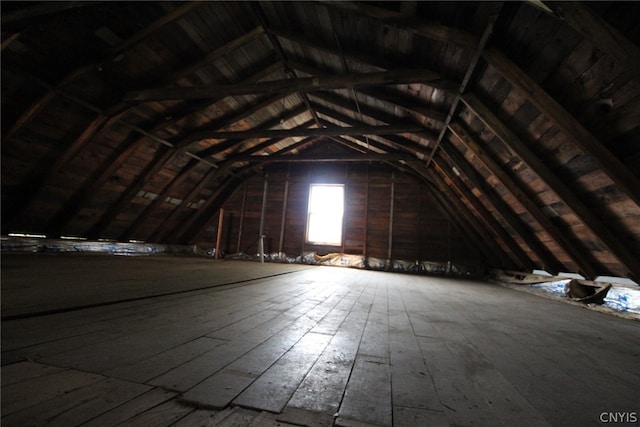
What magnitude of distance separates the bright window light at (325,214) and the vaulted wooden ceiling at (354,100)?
2.54 metres

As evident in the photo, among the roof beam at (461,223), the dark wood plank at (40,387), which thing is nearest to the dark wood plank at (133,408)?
the dark wood plank at (40,387)

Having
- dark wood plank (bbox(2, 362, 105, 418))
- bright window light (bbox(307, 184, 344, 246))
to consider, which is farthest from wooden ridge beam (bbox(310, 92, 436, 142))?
dark wood plank (bbox(2, 362, 105, 418))

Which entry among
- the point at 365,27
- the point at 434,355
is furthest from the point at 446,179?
the point at 434,355

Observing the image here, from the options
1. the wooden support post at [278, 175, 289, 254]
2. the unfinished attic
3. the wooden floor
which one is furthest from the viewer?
the wooden support post at [278, 175, 289, 254]

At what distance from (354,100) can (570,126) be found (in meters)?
3.57

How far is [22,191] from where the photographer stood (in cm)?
469

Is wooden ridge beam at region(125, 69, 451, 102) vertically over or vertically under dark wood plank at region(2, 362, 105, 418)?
over

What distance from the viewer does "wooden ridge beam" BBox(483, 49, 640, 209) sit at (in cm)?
211

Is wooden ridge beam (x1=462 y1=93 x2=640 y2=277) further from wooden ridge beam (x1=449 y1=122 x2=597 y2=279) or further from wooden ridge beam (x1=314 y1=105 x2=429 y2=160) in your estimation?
wooden ridge beam (x1=314 y1=105 x2=429 y2=160)

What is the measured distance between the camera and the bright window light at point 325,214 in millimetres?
8688

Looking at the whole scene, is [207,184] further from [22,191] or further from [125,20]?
[125,20]

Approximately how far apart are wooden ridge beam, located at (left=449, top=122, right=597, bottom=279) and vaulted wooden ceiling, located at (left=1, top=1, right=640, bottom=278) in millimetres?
24

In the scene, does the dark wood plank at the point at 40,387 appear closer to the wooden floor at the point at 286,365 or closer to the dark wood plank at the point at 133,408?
the wooden floor at the point at 286,365

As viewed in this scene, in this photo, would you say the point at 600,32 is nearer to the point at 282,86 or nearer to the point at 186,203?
the point at 282,86
